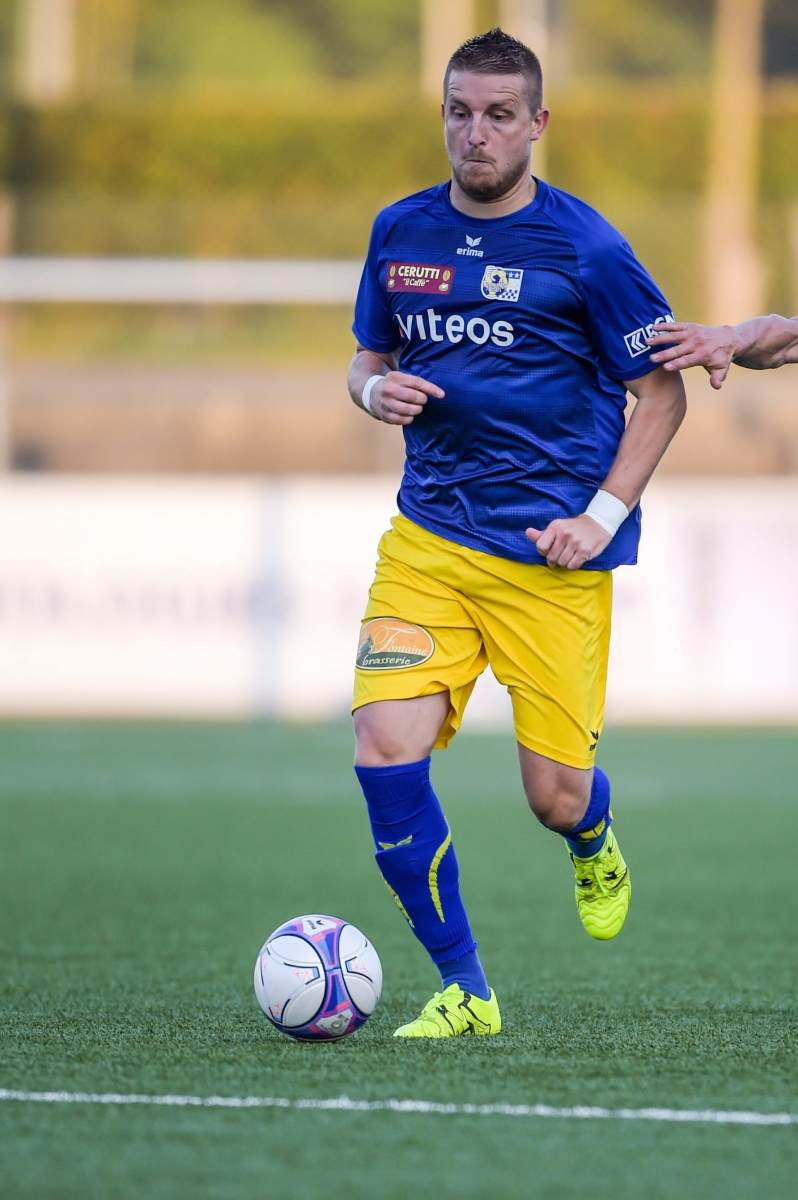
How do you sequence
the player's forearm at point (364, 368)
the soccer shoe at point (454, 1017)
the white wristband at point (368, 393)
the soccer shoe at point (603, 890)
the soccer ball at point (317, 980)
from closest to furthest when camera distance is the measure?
the soccer ball at point (317, 980) → the soccer shoe at point (454, 1017) → the white wristband at point (368, 393) → the player's forearm at point (364, 368) → the soccer shoe at point (603, 890)

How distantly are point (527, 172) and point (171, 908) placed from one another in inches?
127

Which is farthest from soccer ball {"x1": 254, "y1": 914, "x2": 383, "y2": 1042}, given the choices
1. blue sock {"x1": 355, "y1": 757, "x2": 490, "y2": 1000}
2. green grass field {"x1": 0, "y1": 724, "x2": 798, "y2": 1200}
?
blue sock {"x1": 355, "y1": 757, "x2": 490, "y2": 1000}

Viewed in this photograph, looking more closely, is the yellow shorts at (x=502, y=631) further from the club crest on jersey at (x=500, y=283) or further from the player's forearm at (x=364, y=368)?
the club crest on jersey at (x=500, y=283)

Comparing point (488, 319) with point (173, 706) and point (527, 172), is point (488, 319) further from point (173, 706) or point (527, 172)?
point (173, 706)

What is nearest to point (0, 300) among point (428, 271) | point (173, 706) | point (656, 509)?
point (173, 706)

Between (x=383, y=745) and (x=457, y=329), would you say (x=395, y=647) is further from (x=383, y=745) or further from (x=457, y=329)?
(x=457, y=329)

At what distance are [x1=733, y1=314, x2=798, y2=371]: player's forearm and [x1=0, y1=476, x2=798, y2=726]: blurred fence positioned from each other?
8607 millimetres

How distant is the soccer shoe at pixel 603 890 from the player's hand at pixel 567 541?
87 centimetres

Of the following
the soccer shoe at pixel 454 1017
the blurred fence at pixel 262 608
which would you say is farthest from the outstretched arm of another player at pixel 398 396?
the blurred fence at pixel 262 608

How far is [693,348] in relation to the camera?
13.7 ft

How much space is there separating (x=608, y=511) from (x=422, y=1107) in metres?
1.56

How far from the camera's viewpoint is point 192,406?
54.0 feet

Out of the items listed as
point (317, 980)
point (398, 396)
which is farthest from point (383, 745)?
point (398, 396)

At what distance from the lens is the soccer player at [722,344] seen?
416 centimetres
